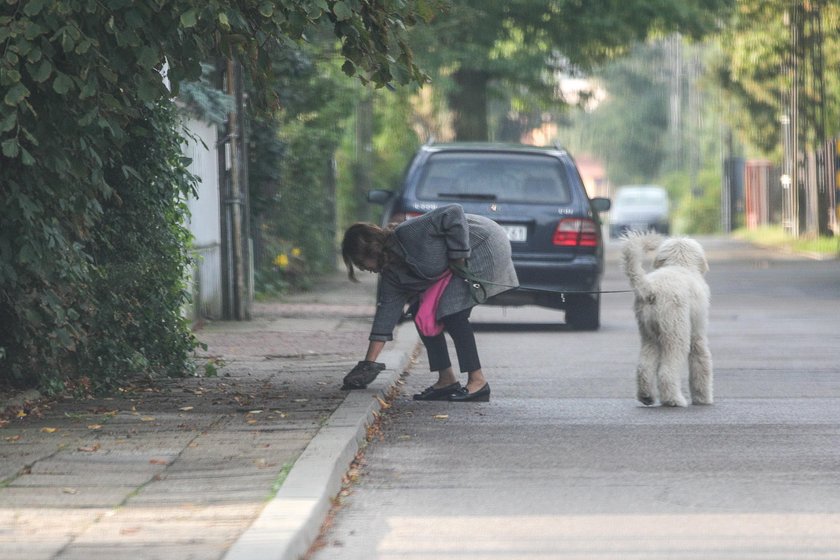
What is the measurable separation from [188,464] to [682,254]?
12.2 ft

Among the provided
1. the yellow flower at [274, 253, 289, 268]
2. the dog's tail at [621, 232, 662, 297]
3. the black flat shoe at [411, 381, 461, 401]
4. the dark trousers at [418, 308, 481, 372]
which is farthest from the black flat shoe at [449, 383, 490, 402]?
the yellow flower at [274, 253, 289, 268]

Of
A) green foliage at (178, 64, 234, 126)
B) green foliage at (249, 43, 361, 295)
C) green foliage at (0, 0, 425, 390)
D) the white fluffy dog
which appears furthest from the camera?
green foliage at (249, 43, 361, 295)

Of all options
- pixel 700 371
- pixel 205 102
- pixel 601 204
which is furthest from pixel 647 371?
pixel 601 204

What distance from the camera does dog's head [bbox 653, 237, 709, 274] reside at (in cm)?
976

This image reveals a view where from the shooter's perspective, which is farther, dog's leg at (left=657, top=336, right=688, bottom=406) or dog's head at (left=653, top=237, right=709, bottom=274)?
dog's head at (left=653, top=237, right=709, bottom=274)

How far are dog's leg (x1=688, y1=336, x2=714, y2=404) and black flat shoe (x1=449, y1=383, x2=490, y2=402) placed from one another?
124 cm

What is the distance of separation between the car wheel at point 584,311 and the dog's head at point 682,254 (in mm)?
6154

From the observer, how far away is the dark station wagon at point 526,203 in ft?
50.3

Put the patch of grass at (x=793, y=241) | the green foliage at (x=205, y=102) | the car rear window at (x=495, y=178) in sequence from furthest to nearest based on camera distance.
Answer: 1. the patch of grass at (x=793, y=241)
2. the car rear window at (x=495, y=178)
3. the green foliage at (x=205, y=102)

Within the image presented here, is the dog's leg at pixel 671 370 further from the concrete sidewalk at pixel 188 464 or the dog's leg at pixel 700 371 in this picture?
the concrete sidewalk at pixel 188 464

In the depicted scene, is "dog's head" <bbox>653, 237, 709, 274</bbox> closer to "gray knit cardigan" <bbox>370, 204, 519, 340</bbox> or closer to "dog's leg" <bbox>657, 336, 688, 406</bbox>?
"dog's leg" <bbox>657, 336, 688, 406</bbox>

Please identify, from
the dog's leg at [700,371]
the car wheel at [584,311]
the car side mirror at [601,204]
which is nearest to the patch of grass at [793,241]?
the car side mirror at [601,204]

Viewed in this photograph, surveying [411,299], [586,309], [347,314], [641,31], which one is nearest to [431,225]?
[411,299]

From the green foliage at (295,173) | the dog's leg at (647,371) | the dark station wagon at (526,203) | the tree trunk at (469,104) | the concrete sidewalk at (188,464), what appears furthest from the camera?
the tree trunk at (469,104)
